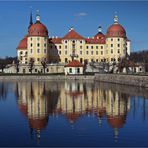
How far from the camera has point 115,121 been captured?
1702 centimetres

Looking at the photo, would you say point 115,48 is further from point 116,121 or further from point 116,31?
point 116,121

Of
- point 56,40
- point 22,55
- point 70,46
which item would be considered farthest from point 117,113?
point 56,40

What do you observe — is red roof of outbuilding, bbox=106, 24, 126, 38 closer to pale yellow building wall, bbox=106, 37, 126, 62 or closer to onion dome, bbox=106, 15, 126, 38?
onion dome, bbox=106, 15, 126, 38

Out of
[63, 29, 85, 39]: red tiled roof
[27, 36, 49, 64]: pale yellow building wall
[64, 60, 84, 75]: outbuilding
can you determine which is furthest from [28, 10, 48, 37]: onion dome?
[64, 60, 84, 75]: outbuilding

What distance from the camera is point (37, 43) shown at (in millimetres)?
71375

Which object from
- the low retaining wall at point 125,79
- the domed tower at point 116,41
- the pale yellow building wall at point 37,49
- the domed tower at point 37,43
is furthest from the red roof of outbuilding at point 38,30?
the low retaining wall at point 125,79

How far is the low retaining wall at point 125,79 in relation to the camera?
38.0m

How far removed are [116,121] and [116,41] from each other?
56790 mm

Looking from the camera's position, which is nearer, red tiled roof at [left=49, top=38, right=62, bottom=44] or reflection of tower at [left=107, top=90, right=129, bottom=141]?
reflection of tower at [left=107, top=90, right=129, bottom=141]

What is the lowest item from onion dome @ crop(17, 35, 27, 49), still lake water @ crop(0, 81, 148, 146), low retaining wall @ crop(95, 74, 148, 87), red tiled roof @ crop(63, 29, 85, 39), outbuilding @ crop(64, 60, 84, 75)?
still lake water @ crop(0, 81, 148, 146)

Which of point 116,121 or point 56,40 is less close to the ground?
point 56,40

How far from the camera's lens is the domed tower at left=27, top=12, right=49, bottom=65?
71.1 meters

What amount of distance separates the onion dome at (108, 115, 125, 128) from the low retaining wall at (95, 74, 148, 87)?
19190 mm

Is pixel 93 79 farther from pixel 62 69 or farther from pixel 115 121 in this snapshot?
pixel 115 121
